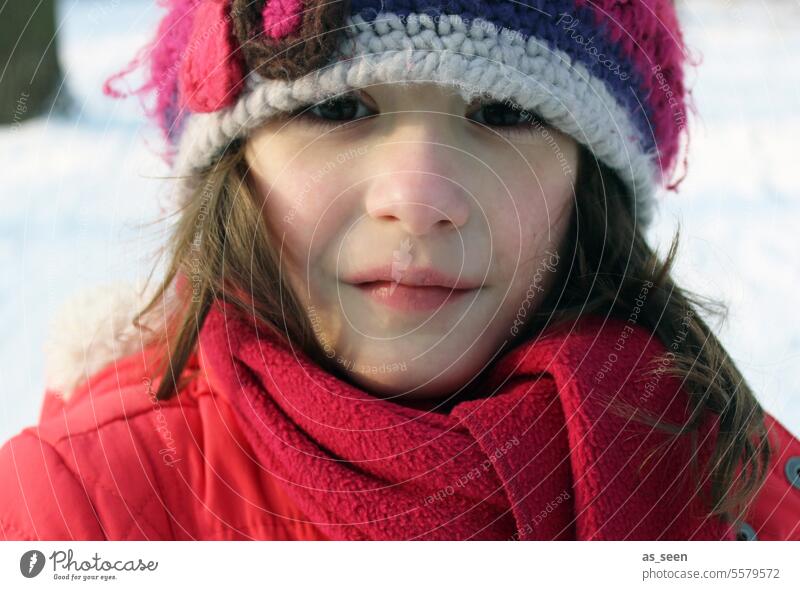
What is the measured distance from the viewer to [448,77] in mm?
508

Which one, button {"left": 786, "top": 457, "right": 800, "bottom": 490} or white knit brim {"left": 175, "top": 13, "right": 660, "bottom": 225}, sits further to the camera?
button {"left": 786, "top": 457, "right": 800, "bottom": 490}

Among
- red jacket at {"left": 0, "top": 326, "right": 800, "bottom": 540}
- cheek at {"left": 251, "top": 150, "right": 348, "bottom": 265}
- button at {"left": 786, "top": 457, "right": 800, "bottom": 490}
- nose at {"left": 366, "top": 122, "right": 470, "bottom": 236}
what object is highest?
nose at {"left": 366, "top": 122, "right": 470, "bottom": 236}

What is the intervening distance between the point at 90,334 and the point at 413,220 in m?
0.31

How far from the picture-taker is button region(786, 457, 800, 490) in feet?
2.11

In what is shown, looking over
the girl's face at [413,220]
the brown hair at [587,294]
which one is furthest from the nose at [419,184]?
the brown hair at [587,294]

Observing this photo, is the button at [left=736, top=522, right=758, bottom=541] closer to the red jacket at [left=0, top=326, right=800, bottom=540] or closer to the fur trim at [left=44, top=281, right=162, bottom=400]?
the red jacket at [left=0, top=326, right=800, bottom=540]

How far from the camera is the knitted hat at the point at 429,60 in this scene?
51 centimetres

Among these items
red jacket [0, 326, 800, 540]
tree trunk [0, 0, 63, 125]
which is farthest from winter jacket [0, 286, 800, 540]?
tree trunk [0, 0, 63, 125]

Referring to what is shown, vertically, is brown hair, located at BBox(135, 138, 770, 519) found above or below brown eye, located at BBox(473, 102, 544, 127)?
below

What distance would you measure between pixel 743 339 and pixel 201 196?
0.43 metres

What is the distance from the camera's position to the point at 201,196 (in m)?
0.60

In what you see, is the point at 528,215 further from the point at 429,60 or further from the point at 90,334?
the point at 90,334

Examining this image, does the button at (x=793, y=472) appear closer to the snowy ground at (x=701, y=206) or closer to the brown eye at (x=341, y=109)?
the snowy ground at (x=701, y=206)
